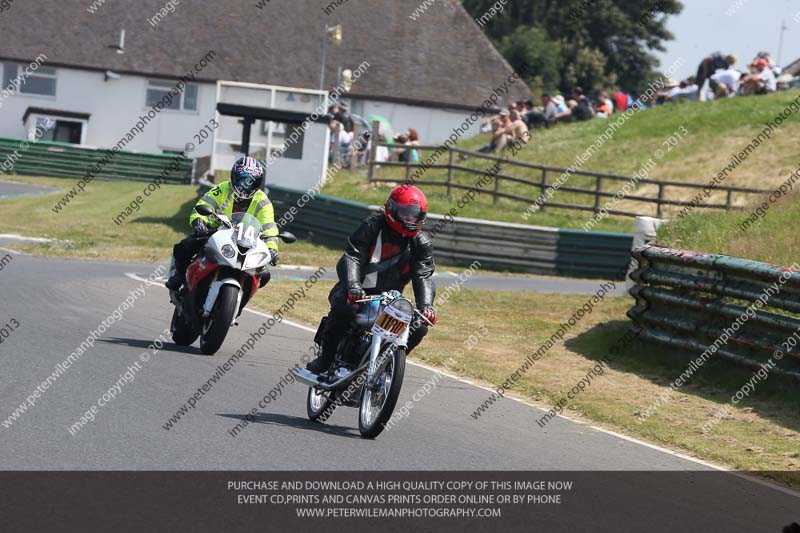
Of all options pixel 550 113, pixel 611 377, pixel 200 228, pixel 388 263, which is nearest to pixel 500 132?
pixel 550 113

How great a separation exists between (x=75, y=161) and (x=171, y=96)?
29.5 feet

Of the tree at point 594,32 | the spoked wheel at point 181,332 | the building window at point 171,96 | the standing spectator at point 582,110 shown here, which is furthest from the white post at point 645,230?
the tree at point 594,32

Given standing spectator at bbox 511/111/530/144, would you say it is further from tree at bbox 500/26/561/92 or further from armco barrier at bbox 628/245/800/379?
tree at bbox 500/26/561/92

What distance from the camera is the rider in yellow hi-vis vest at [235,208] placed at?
11.9 metres

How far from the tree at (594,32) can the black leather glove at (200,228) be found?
5748 centimetres

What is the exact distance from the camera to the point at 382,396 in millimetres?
8531

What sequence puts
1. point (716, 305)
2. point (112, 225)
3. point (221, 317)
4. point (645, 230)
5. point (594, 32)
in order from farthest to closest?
point (594, 32) → point (112, 225) → point (645, 230) → point (716, 305) → point (221, 317)

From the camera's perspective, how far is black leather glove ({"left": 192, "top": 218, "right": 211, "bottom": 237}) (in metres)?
11.9

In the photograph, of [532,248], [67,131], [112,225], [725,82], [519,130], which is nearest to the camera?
[532,248]

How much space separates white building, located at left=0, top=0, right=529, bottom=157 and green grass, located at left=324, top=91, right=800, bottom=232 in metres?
19.4

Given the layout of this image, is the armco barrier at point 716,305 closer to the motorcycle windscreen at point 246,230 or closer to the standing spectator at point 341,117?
the motorcycle windscreen at point 246,230

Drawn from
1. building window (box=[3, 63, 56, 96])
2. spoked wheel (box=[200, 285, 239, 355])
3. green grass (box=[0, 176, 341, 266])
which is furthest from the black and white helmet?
building window (box=[3, 63, 56, 96])

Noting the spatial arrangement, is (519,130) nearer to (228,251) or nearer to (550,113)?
(550,113)
